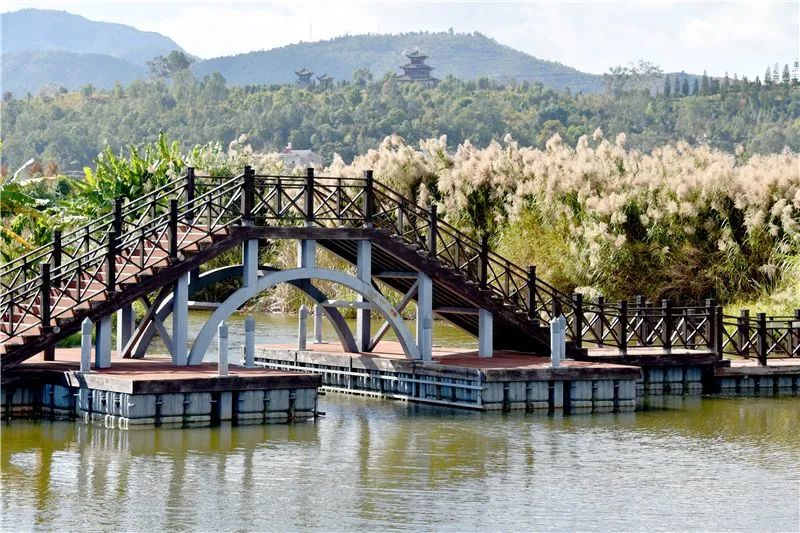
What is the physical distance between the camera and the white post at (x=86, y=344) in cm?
2784

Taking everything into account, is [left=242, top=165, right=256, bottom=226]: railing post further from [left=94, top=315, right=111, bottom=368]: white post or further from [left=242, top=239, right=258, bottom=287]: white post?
[left=94, top=315, right=111, bottom=368]: white post

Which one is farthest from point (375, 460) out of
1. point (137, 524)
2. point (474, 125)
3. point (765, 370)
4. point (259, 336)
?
point (474, 125)

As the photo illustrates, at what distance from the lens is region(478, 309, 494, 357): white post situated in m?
33.3

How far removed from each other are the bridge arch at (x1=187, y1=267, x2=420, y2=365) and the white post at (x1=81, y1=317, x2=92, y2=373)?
2243 mm

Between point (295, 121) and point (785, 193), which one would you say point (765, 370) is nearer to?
point (785, 193)

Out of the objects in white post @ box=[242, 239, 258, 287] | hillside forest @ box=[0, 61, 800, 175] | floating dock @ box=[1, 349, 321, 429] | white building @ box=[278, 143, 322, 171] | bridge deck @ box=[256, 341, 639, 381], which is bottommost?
floating dock @ box=[1, 349, 321, 429]

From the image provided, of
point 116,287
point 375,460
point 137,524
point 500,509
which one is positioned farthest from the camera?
point 116,287

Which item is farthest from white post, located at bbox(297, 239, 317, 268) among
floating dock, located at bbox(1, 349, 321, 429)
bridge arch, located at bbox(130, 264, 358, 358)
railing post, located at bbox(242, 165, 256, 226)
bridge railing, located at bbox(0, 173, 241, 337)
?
floating dock, located at bbox(1, 349, 321, 429)

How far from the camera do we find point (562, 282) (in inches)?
1818

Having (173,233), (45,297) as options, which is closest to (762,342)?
(173,233)

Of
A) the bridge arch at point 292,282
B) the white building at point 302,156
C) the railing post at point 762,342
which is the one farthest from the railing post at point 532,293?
the white building at point 302,156

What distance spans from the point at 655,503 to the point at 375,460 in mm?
5027

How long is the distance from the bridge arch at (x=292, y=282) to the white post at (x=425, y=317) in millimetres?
266

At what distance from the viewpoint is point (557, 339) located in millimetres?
31078
